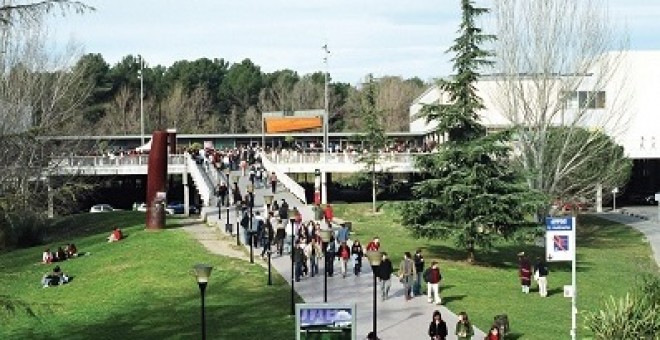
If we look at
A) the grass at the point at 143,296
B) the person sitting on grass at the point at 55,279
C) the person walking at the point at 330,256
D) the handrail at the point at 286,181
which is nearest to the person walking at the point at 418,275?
the person walking at the point at 330,256

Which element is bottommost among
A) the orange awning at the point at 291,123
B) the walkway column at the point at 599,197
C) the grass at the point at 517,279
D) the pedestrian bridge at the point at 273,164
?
the grass at the point at 517,279

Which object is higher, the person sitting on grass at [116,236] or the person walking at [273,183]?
the person walking at [273,183]

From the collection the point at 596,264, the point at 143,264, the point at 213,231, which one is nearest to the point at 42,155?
the point at 213,231

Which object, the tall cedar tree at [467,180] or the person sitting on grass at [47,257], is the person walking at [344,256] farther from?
the person sitting on grass at [47,257]

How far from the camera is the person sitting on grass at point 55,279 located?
30062 mm

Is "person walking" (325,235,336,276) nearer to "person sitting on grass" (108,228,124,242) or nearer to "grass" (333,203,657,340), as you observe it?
"grass" (333,203,657,340)

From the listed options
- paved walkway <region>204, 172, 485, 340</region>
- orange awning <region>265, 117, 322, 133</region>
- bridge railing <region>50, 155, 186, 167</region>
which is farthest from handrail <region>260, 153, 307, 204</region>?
paved walkway <region>204, 172, 485, 340</region>

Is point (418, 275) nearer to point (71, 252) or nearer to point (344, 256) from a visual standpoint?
point (344, 256)

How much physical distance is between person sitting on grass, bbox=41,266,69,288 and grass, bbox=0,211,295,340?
0.98 ft

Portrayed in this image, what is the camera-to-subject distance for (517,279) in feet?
98.5

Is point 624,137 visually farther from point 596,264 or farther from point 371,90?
point 596,264

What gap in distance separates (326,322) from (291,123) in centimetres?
5543

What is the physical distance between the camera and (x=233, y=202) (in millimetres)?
42969

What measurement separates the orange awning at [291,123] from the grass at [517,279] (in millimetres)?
22921
